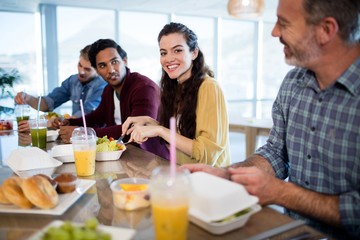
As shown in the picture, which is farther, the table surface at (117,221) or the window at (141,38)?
the window at (141,38)

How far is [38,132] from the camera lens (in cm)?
194

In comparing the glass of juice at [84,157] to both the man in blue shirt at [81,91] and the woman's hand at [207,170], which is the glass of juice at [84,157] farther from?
the man in blue shirt at [81,91]

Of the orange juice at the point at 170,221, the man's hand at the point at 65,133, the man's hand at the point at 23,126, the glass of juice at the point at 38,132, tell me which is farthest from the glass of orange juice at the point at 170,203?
the man's hand at the point at 23,126

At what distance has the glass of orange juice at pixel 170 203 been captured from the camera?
2.46 ft

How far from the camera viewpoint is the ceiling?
5.86 m

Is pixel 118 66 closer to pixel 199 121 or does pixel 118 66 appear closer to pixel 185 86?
pixel 185 86

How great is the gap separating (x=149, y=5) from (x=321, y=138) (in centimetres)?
558

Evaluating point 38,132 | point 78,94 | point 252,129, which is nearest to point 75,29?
point 78,94

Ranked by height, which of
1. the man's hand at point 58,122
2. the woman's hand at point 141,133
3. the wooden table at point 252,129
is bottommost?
the wooden table at point 252,129

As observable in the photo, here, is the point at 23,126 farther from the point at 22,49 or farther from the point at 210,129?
the point at 22,49

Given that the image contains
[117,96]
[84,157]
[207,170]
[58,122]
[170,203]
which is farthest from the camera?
[117,96]

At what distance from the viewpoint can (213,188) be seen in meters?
0.87

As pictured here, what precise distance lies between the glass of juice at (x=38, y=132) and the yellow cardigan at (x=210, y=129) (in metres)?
0.75

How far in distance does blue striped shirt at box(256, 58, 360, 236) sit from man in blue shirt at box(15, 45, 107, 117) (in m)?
2.38
